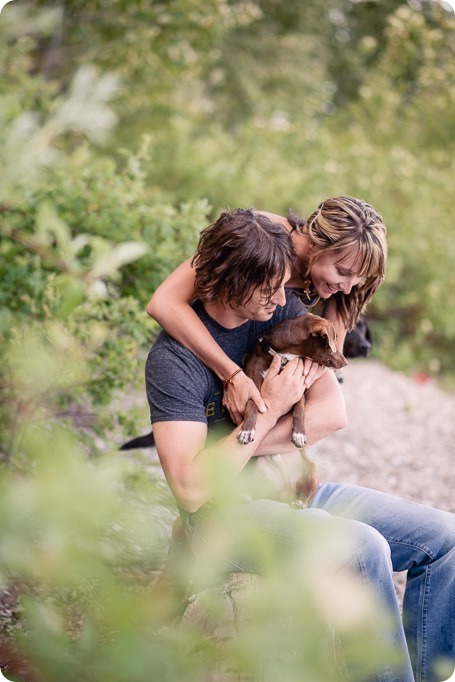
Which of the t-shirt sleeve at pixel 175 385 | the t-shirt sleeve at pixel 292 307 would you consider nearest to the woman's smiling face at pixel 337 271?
the t-shirt sleeve at pixel 292 307

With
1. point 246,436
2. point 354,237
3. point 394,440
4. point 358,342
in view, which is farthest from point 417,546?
point 394,440

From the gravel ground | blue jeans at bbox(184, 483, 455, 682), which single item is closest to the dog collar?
blue jeans at bbox(184, 483, 455, 682)

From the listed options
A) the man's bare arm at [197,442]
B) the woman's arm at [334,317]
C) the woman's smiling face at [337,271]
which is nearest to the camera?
the man's bare arm at [197,442]

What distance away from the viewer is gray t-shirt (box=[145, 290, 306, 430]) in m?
2.66

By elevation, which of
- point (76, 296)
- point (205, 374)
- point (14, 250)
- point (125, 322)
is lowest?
point (125, 322)

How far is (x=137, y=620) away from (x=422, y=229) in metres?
9.35

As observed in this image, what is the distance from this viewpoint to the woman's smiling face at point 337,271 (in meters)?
3.13

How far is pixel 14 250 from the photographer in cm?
404

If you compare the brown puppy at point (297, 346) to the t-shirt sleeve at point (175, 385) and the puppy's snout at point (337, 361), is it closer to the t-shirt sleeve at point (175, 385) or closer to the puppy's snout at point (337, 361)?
the puppy's snout at point (337, 361)

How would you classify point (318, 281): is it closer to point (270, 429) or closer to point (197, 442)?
point (270, 429)

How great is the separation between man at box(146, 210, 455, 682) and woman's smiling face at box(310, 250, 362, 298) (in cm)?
23

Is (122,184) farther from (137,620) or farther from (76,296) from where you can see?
(137,620)

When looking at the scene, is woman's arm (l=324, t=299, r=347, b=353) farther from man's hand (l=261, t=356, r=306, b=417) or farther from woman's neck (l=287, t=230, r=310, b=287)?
man's hand (l=261, t=356, r=306, b=417)

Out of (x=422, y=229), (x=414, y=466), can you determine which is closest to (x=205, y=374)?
(x=414, y=466)
